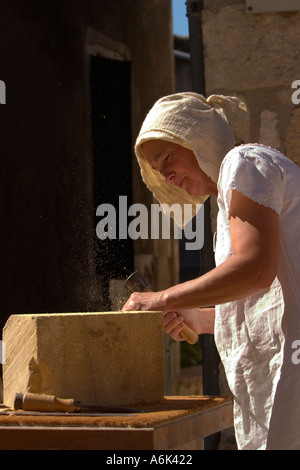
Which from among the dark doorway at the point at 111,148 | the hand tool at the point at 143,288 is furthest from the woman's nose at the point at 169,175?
the dark doorway at the point at 111,148

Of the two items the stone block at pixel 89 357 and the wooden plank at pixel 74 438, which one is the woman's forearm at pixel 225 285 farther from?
the wooden plank at pixel 74 438

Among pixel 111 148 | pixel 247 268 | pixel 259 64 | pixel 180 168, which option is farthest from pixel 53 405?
pixel 111 148

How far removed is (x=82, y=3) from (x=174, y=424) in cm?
408

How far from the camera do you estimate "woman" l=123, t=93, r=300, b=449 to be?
241 centimetres

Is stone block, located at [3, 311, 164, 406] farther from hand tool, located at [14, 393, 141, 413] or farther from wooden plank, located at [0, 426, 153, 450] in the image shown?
wooden plank, located at [0, 426, 153, 450]

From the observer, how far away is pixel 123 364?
257 cm

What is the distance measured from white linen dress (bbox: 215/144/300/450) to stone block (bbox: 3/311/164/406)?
9.3 inches

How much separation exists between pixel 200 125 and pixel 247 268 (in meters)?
0.53

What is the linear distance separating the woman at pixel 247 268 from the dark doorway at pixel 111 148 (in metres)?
2.83

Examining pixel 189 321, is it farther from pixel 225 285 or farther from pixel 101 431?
pixel 101 431

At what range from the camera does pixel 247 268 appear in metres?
2.39

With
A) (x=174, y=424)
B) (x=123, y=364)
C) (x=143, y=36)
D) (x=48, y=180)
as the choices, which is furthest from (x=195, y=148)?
(x=143, y=36)

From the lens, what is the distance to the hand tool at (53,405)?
92.6 inches

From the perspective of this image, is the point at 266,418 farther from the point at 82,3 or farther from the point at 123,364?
the point at 82,3
